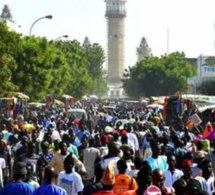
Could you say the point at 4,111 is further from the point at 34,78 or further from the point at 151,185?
the point at 151,185

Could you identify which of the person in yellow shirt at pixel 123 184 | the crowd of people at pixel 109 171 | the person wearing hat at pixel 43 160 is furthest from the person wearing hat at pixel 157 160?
the person in yellow shirt at pixel 123 184

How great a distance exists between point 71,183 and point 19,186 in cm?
166

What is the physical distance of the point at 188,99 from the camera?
39438 millimetres

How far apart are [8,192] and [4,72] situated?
123 ft

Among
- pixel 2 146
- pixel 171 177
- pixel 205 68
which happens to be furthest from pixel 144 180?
pixel 205 68

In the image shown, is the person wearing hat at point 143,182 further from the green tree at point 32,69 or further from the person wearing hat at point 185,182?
the green tree at point 32,69

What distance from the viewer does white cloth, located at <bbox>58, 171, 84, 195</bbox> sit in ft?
37.5

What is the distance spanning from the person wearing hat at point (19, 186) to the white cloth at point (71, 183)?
56.4 inches

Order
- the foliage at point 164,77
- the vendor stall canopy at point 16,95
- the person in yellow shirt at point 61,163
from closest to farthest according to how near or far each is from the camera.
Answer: the person in yellow shirt at point 61,163, the vendor stall canopy at point 16,95, the foliage at point 164,77

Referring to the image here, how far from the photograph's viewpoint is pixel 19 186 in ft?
32.4

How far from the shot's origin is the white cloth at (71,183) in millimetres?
11422

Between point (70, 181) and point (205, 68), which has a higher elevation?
point (205, 68)

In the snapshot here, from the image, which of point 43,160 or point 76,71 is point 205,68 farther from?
point 43,160

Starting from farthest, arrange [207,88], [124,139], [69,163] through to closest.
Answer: [207,88], [124,139], [69,163]
